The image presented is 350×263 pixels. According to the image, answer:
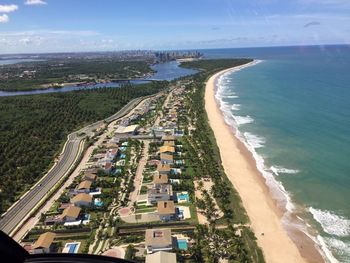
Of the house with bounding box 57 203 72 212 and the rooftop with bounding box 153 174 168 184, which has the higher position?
the rooftop with bounding box 153 174 168 184

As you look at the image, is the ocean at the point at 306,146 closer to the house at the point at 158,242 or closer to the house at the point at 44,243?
the house at the point at 158,242

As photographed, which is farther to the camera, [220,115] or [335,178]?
[220,115]

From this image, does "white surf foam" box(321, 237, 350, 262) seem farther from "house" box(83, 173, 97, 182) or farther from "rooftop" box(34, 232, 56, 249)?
"house" box(83, 173, 97, 182)

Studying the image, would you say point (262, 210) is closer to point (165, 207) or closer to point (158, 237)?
point (165, 207)

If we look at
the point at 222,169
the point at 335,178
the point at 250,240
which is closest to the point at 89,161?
the point at 222,169

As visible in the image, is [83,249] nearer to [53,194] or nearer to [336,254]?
[53,194]

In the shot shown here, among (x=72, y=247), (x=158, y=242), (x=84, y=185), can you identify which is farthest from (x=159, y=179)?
(x=72, y=247)

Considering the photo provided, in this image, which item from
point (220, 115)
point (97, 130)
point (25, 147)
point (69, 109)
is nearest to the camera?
point (25, 147)

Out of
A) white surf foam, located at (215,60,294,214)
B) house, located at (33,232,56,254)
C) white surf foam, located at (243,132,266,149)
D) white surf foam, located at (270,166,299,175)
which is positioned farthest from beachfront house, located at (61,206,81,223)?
white surf foam, located at (243,132,266,149)
